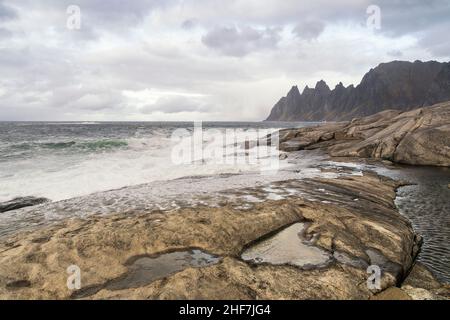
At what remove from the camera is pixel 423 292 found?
17.0ft

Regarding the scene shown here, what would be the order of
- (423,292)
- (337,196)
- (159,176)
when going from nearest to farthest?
(423,292), (337,196), (159,176)

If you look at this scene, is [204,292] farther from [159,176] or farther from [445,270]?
[159,176]

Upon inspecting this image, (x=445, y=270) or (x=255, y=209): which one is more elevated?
(x=255, y=209)

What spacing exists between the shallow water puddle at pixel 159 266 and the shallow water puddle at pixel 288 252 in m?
0.78

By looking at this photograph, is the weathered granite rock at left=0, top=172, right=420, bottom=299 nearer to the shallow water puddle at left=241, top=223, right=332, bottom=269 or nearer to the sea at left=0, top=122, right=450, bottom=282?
the shallow water puddle at left=241, top=223, right=332, bottom=269

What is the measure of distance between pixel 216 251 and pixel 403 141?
65.2 ft

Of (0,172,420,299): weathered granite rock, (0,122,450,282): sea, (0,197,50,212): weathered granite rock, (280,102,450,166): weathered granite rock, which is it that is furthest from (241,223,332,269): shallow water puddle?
(280,102,450,166): weathered granite rock

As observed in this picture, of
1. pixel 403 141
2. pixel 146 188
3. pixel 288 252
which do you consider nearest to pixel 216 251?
pixel 288 252

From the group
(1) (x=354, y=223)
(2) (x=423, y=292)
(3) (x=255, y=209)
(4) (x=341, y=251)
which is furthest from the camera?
(3) (x=255, y=209)

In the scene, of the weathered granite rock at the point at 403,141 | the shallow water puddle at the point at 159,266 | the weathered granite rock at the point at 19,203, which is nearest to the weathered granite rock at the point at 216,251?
the shallow water puddle at the point at 159,266

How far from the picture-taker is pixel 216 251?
19.5 feet

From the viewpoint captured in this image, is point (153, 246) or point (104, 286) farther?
point (153, 246)

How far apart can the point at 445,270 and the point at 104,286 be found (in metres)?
6.04
